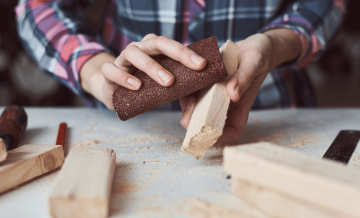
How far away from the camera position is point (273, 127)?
1.11 m

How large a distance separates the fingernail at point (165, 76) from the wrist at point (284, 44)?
47cm

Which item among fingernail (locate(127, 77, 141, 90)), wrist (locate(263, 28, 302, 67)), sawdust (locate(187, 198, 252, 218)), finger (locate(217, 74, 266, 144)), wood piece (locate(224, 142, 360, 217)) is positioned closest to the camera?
wood piece (locate(224, 142, 360, 217))

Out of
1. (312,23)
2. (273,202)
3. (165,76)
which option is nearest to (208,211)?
(273,202)

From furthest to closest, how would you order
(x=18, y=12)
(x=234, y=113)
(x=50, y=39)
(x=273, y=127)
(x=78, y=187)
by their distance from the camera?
1. (x=18, y=12)
2. (x=50, y=39)
3. (x=273, y=127)
4. (x=234, y=113)
5. (x=78, y=187)

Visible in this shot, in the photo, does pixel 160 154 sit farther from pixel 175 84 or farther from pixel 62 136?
pixel 62 136

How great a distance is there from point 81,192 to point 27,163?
23 cm

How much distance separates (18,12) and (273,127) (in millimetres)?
1366

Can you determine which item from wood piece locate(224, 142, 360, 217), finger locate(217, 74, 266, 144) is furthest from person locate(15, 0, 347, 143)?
wood piece locate(224, 142, 360, 217)

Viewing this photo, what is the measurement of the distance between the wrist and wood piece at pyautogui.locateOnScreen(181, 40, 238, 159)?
12.7 inches

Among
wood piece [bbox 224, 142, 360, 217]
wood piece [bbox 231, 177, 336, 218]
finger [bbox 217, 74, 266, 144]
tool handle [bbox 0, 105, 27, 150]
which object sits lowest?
tool handle [bbox 0, 105, 27, 150]

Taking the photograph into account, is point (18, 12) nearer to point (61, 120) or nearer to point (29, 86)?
point (61, 120)

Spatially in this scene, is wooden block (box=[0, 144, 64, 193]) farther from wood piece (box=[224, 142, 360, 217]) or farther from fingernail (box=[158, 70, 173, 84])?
wood piece (box=[224, 142, 360, 217])

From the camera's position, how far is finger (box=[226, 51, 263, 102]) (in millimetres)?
756

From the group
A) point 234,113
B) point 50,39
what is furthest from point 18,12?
point 234,113
